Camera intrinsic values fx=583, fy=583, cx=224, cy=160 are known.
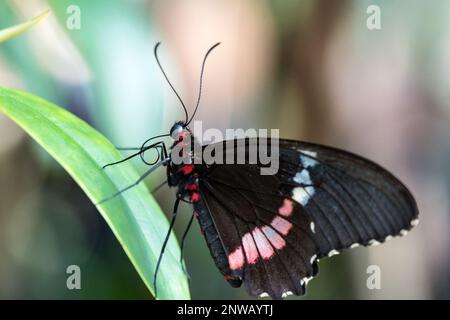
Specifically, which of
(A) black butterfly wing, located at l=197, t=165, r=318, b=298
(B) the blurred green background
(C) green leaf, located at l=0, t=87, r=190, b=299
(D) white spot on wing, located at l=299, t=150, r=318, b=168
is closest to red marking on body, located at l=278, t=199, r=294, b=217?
(A) black butterfly wing, located at l=197, t=165, r=318, b=298

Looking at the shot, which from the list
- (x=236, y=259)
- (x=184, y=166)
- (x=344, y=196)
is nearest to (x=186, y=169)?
(x=184, y=166)

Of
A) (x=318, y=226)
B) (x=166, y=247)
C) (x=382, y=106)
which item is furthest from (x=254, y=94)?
(x=166, y=247)

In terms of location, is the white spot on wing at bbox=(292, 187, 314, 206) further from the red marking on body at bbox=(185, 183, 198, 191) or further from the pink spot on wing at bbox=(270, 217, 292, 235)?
the red marking on body at bbox=(185, 183, 198, 191)

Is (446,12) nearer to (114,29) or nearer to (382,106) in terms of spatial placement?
(382,106)

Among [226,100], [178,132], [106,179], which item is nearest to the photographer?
[106,179]

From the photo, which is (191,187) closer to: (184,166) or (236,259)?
(184,166)
